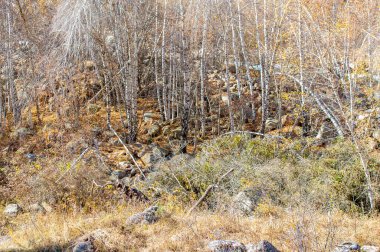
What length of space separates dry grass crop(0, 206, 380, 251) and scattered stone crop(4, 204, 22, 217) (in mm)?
1228

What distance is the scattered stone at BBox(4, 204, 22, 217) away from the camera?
6281 millimetres

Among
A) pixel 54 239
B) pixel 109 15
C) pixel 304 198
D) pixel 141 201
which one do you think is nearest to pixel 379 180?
pixel 304 198

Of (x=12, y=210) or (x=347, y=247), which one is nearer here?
(x=347, y=247)

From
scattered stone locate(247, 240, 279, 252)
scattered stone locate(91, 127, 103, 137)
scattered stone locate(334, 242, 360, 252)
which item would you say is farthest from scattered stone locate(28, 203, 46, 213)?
scattered stone locate(334, 242, 360, 252)

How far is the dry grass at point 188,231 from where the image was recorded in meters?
4.01

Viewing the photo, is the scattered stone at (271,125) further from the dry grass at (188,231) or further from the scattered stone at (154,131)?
the dry grass at (188,231)

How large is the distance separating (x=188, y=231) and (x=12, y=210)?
11.4 feet

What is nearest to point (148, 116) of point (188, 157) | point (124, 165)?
point (124, 165)

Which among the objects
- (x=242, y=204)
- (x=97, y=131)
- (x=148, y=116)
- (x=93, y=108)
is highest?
(x=93, y=108)

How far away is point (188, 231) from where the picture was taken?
14.1 feet

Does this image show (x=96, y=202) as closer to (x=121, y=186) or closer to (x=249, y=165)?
(x=121, y=186)

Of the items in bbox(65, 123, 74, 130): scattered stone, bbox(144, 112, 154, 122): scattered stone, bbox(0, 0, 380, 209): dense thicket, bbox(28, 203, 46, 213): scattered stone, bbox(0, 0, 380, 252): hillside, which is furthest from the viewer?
bbox(144, 112, 154, 122): scattered stone

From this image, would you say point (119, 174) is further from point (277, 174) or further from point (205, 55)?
point (205, 55)

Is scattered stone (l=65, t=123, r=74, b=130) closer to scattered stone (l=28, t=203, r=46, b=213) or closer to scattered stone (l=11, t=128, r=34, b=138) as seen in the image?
scattered stone (l=11, t=128, r=34, b=138)
